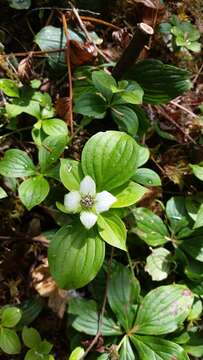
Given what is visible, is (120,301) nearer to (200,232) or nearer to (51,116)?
(200,232)

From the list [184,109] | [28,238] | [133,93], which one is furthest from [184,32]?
[28,238]

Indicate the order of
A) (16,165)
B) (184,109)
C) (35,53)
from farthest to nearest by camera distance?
(184,109) < (35,53) < (16,165)

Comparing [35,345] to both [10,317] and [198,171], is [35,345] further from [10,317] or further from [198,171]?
[198,171]

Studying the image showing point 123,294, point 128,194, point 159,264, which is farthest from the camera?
point 159,264

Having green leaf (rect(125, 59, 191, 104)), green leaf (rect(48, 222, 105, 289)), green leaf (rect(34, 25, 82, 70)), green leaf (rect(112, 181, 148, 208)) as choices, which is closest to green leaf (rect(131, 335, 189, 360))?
green leaf (rect(48, 222, 105, 289))

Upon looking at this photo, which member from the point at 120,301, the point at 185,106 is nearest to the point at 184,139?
the point at 185,106

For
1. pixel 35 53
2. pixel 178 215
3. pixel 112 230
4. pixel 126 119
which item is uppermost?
pixel 35 53

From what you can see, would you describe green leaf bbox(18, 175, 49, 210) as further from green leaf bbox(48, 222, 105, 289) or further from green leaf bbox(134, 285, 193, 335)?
green leaf bbox(134, 285, 193, 335)

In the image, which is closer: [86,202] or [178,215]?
[86,202]
